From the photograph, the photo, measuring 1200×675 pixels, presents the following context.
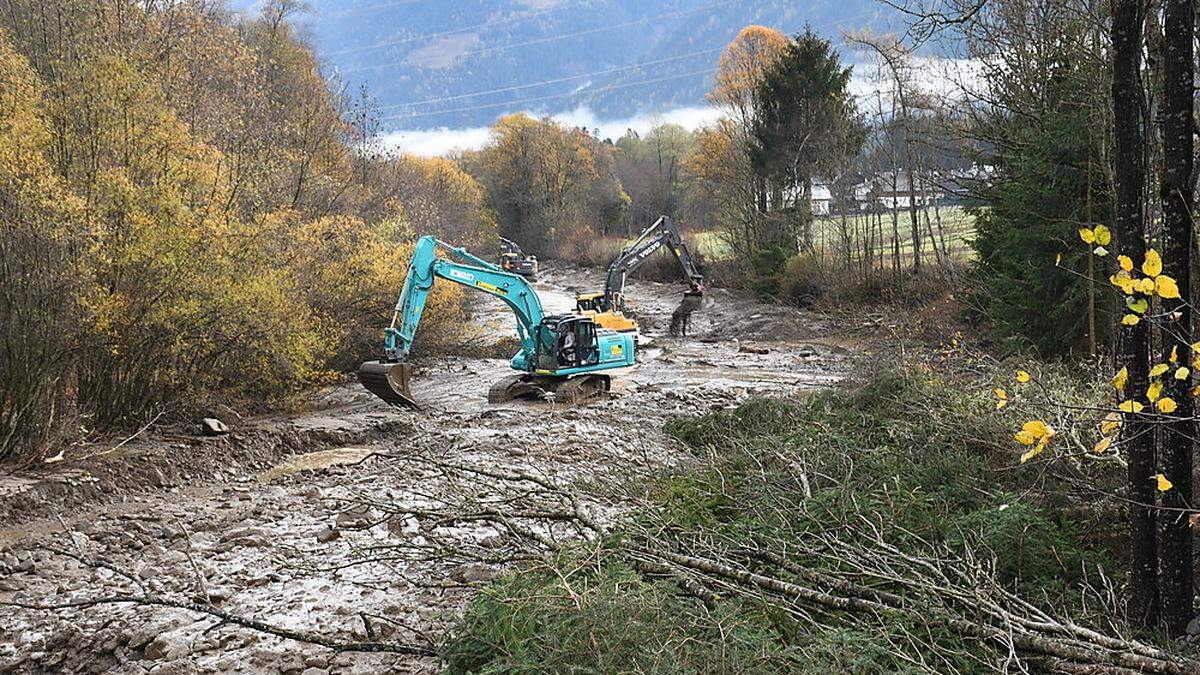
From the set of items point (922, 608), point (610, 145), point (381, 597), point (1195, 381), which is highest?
point (610, 145)

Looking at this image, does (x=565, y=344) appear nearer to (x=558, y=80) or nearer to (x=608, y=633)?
(x=608, y=633)

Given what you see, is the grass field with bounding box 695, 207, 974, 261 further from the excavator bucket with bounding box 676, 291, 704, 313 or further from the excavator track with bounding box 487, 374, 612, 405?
the excavator track with bounding box 487, 374, 612, 405

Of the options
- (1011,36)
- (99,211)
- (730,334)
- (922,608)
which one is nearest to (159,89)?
(99,211)

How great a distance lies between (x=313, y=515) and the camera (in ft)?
33.4

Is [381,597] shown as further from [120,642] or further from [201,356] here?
[201,356]

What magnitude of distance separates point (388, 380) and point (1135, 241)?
12.6 metres

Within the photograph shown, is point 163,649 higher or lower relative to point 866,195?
lower

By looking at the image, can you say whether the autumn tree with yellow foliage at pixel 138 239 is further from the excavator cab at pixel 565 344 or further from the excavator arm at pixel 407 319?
the excavator cab at pixel 565 344

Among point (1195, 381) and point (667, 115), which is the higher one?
point (667, 115)

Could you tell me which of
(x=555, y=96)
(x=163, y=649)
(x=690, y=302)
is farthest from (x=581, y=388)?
(x=555, y=96)

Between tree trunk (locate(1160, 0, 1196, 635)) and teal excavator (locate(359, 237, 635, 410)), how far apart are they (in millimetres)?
12406

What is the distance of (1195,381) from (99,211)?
1232cm

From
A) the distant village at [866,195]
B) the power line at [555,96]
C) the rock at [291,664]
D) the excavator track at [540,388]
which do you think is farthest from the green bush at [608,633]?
the power line at [555,96]

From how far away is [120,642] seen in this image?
687 centimetres
